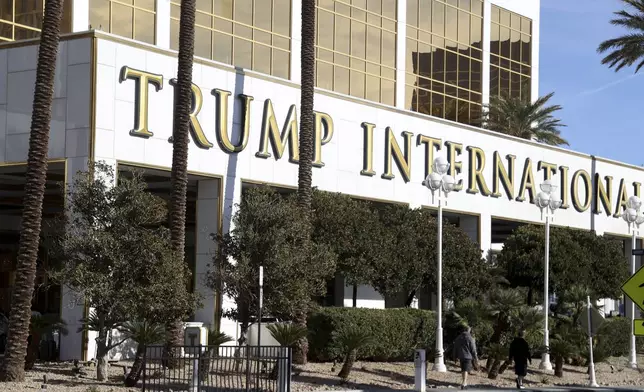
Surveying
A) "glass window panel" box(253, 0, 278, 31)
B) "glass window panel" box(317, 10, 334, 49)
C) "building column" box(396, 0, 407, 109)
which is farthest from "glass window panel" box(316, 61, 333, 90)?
"building column" box(396, 0, 407, 109)

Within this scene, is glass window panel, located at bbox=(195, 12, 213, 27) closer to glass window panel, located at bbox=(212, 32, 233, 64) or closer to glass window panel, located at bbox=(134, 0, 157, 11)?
glass window panel, located at bbox=(212, 32, 233, 64)

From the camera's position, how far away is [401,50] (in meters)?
58.4

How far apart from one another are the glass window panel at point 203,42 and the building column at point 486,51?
1990 centimetres

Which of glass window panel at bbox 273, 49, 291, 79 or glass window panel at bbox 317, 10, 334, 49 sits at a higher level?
glass window panel at bbox 317, 10, 334, 49

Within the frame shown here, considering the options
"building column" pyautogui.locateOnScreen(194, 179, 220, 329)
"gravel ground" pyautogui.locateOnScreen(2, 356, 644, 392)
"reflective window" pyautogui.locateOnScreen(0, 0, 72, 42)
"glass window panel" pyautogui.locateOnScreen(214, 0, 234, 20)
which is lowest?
"gravel ground" pyautogui.locateOnScreen(2, 356, 644, 392)

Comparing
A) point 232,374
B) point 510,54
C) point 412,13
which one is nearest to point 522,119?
point 510,54

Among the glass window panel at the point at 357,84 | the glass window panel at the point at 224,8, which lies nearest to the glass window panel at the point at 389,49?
the glass window panel at the point at 357,84

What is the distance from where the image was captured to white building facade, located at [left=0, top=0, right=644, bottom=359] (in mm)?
35031

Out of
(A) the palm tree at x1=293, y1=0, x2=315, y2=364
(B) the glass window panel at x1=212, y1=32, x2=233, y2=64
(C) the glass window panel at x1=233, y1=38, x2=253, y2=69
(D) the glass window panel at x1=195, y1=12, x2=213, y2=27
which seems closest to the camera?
(A) the palm tree at x1=293, y1=0, x2=315, y2=364

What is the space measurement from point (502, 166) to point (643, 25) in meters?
9.85

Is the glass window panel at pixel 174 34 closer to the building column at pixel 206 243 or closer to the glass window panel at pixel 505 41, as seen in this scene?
the building column at pixel 206 243

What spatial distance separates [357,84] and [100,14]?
1500 cm

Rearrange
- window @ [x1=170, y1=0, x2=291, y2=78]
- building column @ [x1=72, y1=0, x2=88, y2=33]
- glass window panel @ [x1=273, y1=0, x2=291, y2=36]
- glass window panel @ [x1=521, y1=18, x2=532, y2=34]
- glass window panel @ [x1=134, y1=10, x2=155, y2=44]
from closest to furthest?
building column @ [x1=72, y1=0, x2=88, y2=33], glass window panel @ [x1=134, y1=10, x2=155, y2=44], window @ [x1=170, y1=0, x2=291, y2=78], glass window panel @ [x1=273, y1=0, x2=291, y2=36], glass window panel @ [x1=521, y1=18, x2=532, y2=34]

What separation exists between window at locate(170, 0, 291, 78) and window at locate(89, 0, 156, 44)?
134 cm
